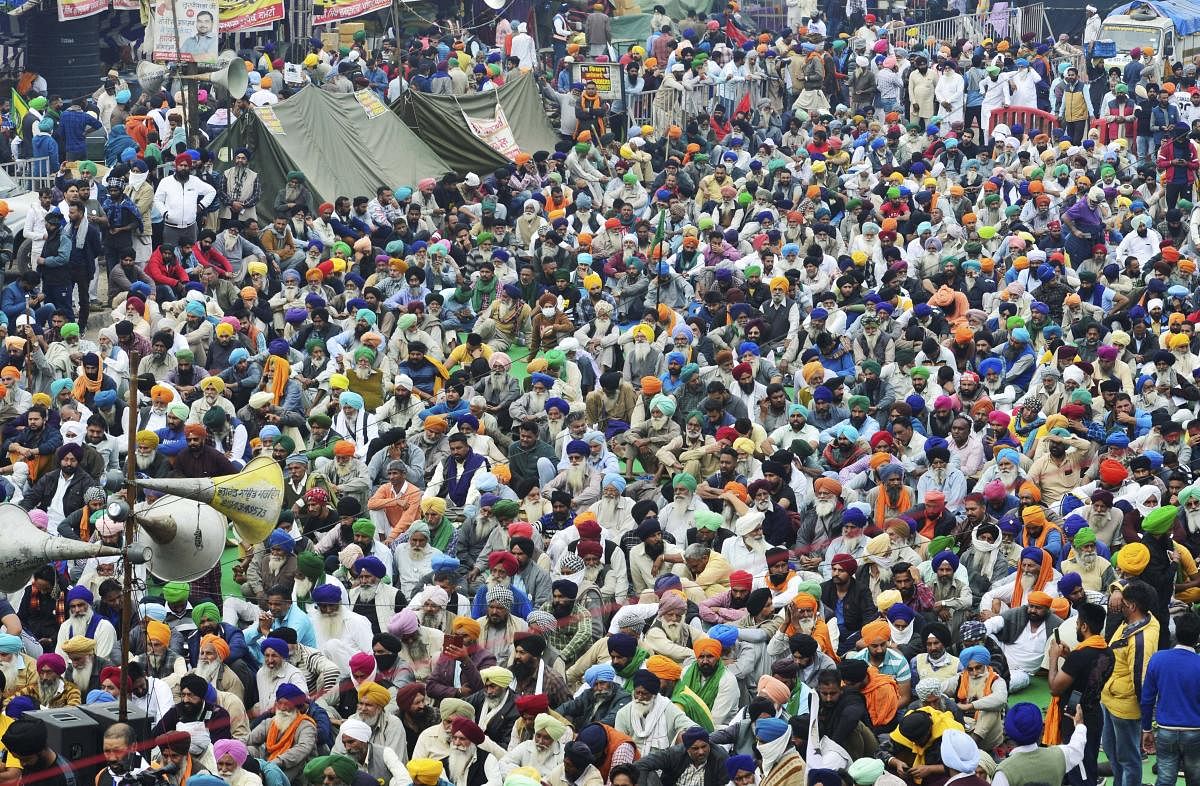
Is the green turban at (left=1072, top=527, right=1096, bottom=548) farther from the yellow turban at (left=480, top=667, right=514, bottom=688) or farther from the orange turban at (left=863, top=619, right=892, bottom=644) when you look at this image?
the yellow turban at (left=480, top=667, right=514, bottom=688)

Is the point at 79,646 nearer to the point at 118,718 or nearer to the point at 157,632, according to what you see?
the point at 157,632

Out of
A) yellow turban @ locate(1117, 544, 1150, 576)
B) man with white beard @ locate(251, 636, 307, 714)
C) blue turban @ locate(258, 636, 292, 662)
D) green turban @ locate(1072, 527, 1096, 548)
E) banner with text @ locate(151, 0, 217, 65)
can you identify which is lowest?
man with white beard @ locate(251, 636, 307, 714)

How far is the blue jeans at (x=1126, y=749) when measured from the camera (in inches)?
398

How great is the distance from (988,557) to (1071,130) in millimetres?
14718

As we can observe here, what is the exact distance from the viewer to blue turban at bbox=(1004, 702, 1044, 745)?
948 cm

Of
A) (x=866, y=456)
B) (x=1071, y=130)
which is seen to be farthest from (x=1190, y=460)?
(x=1071, y=130)

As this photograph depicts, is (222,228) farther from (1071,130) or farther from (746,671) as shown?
(1071,130)

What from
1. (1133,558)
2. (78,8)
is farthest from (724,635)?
(78,8)

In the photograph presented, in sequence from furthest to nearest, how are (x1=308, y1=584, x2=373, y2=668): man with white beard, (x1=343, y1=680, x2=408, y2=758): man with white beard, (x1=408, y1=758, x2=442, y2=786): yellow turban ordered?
(x1=308, y1=584, x2=373, y2=668): man with white beard, (x1=343, y1=680, x2=408, y2=758): man with white beard, (x1=408, y1=758, x2=442, y2=786): yellow turban

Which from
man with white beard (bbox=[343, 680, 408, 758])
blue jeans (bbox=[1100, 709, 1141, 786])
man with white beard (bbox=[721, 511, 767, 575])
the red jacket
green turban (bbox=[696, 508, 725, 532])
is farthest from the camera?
the red jacket

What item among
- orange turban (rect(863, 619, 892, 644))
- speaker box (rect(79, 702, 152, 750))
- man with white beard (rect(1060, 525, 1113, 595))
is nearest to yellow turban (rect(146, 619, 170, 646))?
speaker box (rect(79, 702, 152, 750))

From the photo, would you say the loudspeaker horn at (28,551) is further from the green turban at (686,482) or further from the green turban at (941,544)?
the green turban at (941,544)

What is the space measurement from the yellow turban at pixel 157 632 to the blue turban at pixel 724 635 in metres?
2.78

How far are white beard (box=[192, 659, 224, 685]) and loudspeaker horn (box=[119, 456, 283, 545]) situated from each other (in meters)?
3.32
